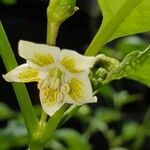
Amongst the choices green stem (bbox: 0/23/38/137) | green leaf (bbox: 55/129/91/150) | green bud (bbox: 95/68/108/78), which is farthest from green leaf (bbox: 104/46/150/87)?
green leaf (bbox: 55/129/91/150)

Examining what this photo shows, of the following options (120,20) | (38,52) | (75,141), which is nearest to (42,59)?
(38,52)

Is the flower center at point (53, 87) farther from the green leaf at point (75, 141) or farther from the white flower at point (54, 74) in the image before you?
the green leaf at point (75, 141)

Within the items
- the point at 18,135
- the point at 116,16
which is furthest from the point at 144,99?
the point at 116,16

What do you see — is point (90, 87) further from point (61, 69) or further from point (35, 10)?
point (35, 10)

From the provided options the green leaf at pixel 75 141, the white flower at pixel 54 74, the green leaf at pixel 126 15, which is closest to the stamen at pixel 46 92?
the white flower at pixel 54 74

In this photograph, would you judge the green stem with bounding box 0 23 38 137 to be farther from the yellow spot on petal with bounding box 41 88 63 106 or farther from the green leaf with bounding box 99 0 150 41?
the green leaf with bounding box 99 0 150 41

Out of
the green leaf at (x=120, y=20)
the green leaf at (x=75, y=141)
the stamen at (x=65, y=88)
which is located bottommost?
the green leaf at (x=75, y=141)
